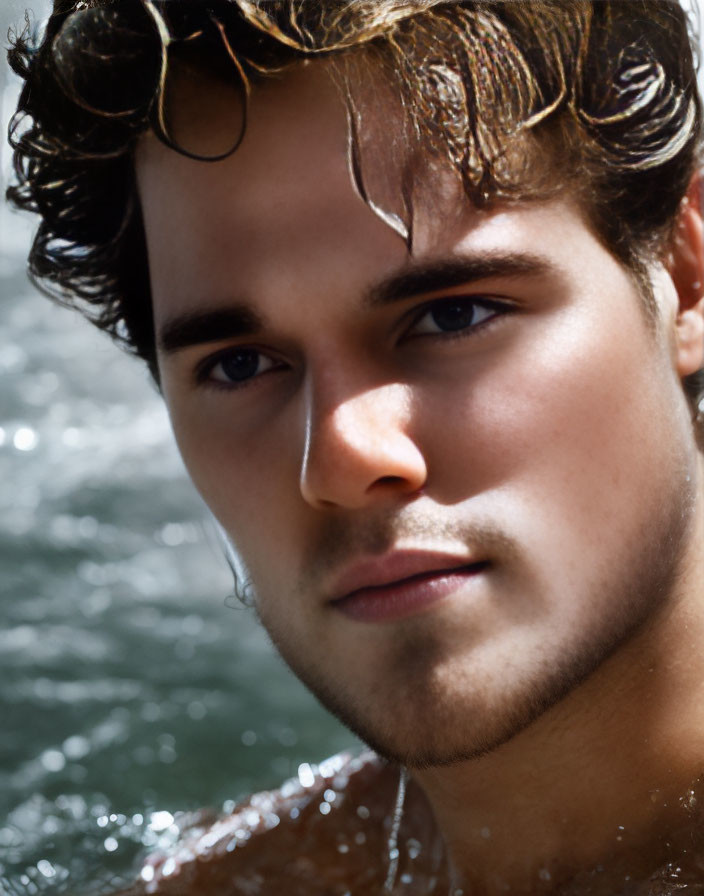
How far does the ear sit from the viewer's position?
6.66 feet

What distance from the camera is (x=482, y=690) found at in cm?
176

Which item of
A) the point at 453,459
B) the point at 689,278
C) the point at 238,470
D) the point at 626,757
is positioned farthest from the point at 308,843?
the point at 689,278

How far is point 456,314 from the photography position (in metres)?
1.80

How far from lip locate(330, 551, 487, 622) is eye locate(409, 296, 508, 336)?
31cm

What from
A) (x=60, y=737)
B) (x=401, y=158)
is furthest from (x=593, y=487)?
(x=60, y=737)

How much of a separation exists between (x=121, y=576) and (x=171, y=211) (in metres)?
2.38

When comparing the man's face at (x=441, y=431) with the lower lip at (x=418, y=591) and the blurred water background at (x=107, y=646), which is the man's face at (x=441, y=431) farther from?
the blurred water background at (x=107, y=646)

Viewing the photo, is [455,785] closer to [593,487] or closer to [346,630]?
[346,630]

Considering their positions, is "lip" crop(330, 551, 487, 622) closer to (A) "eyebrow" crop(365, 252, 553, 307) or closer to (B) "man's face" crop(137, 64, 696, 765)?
(B) "man's face" crop(137, 64, 696, 765)

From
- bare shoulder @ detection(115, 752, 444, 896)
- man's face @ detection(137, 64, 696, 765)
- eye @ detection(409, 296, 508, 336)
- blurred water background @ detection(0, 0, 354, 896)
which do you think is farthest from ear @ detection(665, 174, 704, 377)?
blurred water background @ detection(0, 0, 354, 896)

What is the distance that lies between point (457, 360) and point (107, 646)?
7.82 ft

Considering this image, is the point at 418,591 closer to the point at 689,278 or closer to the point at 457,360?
the point at 457,360

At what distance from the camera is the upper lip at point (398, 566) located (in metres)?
1.72

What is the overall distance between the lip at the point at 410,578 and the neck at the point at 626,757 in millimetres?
347
